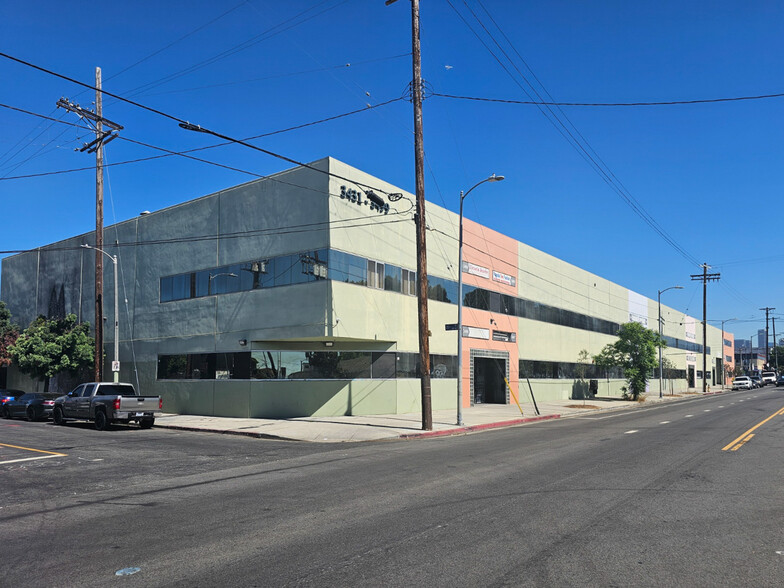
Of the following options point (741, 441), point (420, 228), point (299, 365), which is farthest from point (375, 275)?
point (741, 441)

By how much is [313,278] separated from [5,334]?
25.3 m

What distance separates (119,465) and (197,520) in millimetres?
6439

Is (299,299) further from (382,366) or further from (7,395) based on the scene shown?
(7,395)

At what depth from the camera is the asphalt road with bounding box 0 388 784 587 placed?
573 cm

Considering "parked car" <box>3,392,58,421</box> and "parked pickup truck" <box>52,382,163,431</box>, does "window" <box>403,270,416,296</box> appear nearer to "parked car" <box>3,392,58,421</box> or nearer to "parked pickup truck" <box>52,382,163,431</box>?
"parked pickup truck" <box>52,382,163,431</box>

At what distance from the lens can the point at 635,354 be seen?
4797 cm

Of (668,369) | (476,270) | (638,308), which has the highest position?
(476,270)

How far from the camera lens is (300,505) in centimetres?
877

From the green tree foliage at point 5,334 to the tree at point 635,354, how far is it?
4143cm

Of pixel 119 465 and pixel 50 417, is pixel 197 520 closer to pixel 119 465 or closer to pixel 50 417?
pixel 119 465

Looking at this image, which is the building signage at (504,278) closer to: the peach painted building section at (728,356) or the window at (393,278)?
the window at (393,278)

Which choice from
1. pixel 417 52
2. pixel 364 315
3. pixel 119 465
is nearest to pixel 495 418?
pixel 364 315

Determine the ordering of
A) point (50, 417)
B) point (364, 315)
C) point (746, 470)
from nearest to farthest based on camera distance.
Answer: point (746, 470)
point (364, 315)
point (50, 417)

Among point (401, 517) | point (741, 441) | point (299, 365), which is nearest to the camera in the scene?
point (401, 517)
